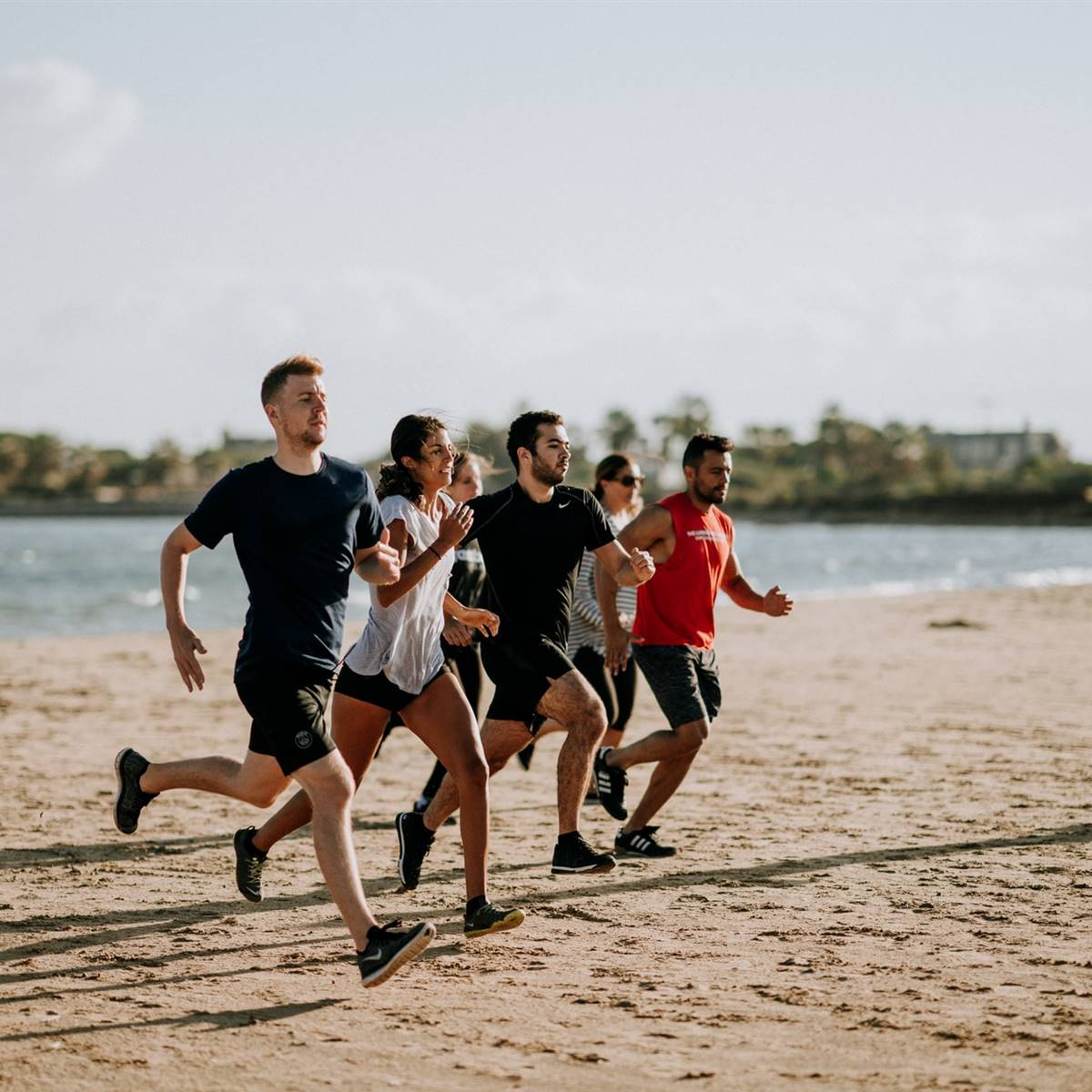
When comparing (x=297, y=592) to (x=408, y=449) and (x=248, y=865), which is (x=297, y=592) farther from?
(x=248, y=865)

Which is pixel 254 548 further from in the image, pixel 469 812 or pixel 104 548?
pixel 104 548

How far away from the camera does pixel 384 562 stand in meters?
5.36

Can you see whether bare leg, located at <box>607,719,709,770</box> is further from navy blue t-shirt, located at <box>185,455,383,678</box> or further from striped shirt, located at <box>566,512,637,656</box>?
navy blue t-shirt, located at <box>185,455,383,678</box>

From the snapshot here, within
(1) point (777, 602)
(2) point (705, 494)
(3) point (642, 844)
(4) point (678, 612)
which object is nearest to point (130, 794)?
(3) point (642, 844)

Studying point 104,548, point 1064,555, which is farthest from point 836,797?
point 104,548

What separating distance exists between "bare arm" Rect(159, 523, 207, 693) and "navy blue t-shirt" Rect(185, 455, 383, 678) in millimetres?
89

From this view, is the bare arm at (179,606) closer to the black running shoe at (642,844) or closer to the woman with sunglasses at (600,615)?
the black running shoe at (642,844)

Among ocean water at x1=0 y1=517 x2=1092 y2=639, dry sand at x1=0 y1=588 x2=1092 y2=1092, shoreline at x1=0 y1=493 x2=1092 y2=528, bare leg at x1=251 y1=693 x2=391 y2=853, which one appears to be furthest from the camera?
shoreline at x1=0 y1=493 x2=1092 y2=528

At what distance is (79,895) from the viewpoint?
663cm

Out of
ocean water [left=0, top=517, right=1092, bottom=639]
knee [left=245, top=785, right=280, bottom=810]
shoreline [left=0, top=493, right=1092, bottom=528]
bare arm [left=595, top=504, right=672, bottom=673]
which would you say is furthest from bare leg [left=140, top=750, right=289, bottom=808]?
shoreline [left=0, top=493, right=1092, bottom=528]

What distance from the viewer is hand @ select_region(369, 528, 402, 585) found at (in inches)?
210

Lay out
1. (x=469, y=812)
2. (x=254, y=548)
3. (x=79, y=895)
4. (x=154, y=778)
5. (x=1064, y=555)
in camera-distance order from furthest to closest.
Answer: (x=1064, y=555), (x=79, y=895), (x=154, y=778), (x=469, y=812), (x=254, y=548)

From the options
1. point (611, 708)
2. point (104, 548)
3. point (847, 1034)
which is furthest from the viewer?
point (104, 548)

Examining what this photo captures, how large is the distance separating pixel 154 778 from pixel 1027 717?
8.72m
